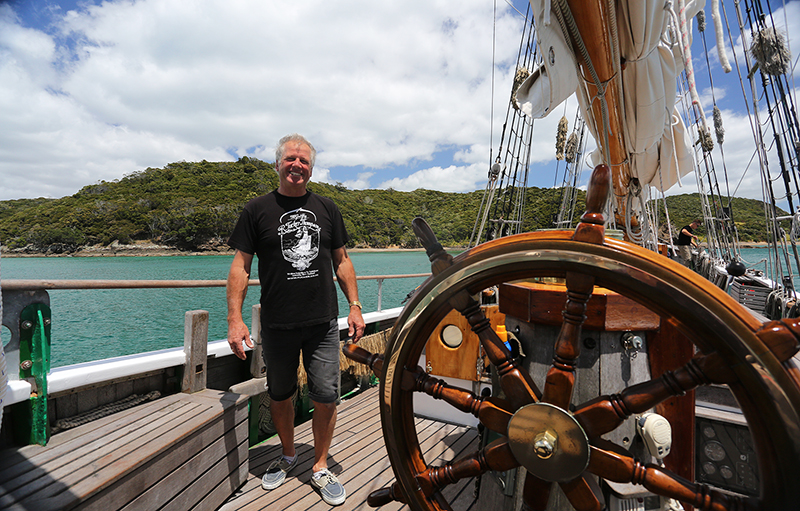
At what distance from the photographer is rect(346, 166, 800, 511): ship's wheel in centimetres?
48

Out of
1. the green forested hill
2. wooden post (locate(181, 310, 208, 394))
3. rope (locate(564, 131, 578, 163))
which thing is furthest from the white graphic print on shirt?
the green forested hill

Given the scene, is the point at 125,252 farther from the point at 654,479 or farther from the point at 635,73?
the point at 654,479

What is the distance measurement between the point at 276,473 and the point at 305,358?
53 cm

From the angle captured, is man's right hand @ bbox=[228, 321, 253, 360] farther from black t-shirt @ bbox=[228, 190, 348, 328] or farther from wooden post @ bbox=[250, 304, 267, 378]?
wooden post @ bbox=[250, 304, 267, 378]

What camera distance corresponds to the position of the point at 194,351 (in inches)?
66.4

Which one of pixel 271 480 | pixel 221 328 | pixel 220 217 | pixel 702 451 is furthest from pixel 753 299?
pixel 220 217

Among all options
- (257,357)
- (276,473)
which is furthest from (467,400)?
(257,357)

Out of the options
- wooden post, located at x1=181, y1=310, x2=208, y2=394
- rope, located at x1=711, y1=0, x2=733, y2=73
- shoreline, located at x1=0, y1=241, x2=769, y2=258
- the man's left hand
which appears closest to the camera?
the man's left hand

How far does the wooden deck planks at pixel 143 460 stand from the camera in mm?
974

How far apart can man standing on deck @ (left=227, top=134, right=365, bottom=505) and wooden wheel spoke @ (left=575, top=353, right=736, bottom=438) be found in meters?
1.04

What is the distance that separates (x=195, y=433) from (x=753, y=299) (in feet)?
20.9

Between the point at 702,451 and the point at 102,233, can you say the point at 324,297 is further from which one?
the point at 102,233

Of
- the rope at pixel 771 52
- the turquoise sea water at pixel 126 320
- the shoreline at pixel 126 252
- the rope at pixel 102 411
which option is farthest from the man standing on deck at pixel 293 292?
the shoreline at pixel 126 252

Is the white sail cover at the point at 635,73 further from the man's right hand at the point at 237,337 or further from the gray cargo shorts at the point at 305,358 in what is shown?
the man's right hand at the point at 237,337
